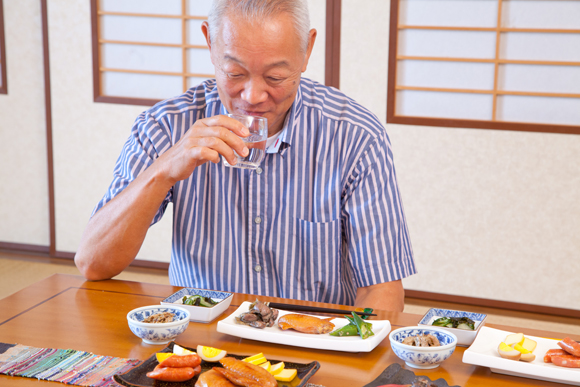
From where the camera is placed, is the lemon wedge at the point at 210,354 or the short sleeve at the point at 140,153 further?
the short sleeve at the point at 140,153

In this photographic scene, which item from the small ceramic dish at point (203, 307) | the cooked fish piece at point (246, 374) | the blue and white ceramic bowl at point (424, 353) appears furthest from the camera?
the small ceramic dish at point (203, 307)

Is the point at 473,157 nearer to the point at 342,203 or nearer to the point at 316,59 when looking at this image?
the point at 316,59

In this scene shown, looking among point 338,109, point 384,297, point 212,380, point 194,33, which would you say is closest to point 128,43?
point 194,33

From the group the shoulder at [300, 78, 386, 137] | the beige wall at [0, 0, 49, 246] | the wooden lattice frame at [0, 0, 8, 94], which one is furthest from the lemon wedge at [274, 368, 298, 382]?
the wooden lattice frame at [0, 0, 8, 94]

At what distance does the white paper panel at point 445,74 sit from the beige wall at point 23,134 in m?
2.55

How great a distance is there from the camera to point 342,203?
178 centimetres

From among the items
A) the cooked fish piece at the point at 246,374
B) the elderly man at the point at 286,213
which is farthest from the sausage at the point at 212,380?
the elderly man at the point at 286,213

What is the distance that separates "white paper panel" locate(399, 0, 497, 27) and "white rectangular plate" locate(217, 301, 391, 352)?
258 centimetres

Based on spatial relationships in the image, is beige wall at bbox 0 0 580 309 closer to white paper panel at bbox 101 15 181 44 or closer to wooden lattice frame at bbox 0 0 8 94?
wooden lattice frame at bbox 0 0 8 94

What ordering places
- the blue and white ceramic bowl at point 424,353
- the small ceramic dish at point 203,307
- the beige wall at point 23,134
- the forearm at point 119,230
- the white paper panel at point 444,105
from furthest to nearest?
the beige wall at point 23,134, the white paper panel at point 444,105, the forearm at point 119,230, the small ceramic dish at point 203,307, the blue and white ceramic bowl at point 424,353

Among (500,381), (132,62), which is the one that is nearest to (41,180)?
(132,62)

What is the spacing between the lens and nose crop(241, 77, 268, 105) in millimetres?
1503

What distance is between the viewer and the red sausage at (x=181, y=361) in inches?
41.2

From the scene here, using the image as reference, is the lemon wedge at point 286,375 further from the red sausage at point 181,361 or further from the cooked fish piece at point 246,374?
the red sausage at point 181,361
